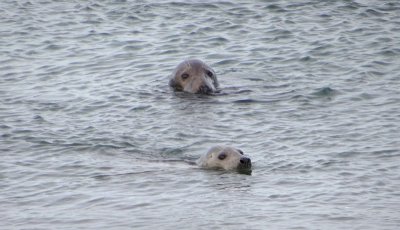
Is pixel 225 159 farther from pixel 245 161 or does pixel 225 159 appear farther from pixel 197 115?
pixel 197 115

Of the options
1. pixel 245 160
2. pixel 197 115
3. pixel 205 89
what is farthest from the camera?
pixel 205 89

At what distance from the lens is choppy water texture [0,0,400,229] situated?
39.9 ft

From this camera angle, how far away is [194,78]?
18375mm

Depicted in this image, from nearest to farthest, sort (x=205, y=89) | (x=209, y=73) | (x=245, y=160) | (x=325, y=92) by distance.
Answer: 1. (x=245, y=160)
2. (x=325, y=92)
3. (x=205, y=89)
4. (x=209, y=73)

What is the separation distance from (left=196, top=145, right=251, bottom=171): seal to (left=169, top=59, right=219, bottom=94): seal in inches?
159

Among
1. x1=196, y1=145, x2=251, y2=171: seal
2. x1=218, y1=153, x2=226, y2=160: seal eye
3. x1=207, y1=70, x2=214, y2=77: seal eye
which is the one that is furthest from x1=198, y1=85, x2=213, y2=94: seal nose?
x1=218, y1=153, x2=226, y2=160: seal eye

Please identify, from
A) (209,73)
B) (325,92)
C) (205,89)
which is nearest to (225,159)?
(325,92)

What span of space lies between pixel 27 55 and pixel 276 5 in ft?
18.7

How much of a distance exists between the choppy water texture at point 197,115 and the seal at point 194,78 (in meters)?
0.25

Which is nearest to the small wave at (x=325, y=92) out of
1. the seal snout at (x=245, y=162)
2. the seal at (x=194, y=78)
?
the seal at (x=194, y=78)

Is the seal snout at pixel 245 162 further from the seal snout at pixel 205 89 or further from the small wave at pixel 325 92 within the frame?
the seal snout at pixel 205 89

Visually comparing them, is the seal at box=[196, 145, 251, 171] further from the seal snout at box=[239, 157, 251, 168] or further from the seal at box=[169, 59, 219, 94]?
the seal at box=[169, 59, 219, 94]

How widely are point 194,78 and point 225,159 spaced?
15.3 feet

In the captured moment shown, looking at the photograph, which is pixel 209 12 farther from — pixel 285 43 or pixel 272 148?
pixel 272 148
